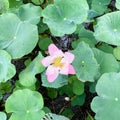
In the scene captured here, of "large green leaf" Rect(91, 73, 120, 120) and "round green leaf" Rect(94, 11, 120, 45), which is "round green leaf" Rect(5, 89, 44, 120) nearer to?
"large green leaf" Rect(91, 73, 120, 120)

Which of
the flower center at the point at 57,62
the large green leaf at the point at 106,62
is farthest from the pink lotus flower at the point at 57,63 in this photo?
the large green leaf at the point at 106,62

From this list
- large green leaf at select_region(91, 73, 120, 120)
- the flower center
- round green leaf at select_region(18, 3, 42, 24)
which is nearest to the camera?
large green leaf at select_region(91, 73, 120, 120)

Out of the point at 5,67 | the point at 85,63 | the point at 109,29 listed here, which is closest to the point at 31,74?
the point at 5,67

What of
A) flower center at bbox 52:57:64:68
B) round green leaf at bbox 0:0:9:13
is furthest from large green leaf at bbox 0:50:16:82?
round green leaf at bbox 0:0:9:13

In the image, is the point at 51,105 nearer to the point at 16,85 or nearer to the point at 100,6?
the point at 16,85

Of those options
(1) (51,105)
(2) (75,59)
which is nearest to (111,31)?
(2) (75,59)

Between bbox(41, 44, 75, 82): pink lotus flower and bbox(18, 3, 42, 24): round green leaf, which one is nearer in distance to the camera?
bbox(41, 44, 75, 82): pink lotus flower
